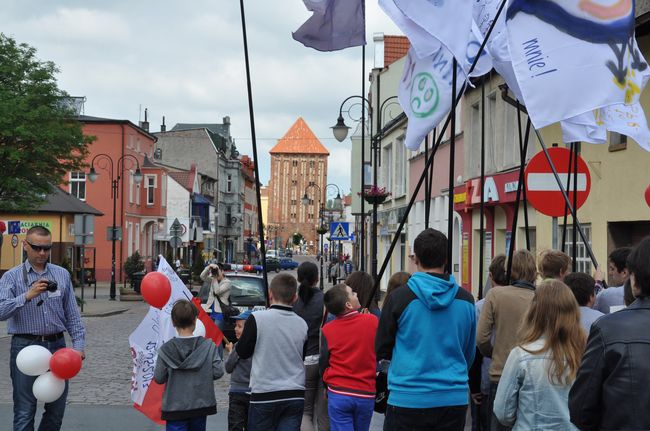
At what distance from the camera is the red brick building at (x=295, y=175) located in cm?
16738

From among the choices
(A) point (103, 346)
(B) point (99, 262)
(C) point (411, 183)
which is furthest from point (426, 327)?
(B) point (99, 262)

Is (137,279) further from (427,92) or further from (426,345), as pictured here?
(426,345)

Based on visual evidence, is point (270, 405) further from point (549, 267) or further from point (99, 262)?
point (99, 262)

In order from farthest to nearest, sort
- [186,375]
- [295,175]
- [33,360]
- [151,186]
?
[295,175]
[151,186]
[33,360]
[186,375]

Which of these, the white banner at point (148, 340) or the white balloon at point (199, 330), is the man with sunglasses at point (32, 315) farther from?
the white balloon at point (199, 330)

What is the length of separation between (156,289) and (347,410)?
84.4 inches

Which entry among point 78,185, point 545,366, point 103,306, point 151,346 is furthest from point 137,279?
point 545,366

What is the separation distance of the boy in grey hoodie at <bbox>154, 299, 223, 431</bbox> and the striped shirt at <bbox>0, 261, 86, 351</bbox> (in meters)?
1.10

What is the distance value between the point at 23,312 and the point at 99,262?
55603 millimetres

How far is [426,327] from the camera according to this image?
199 inches

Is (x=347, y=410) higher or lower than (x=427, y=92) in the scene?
lower

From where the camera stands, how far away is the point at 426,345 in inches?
199

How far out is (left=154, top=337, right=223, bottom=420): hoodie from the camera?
6410mm

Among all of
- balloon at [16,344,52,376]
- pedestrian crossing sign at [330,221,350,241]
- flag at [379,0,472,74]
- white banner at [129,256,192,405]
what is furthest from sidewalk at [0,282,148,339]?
flag at [379,0,472,74]
